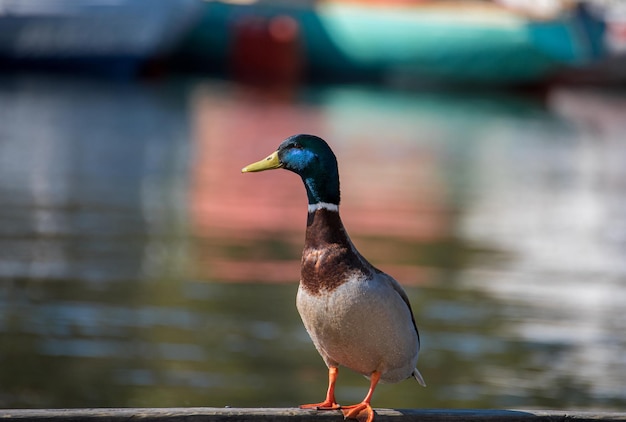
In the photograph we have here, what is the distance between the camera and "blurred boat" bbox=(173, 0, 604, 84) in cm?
4144

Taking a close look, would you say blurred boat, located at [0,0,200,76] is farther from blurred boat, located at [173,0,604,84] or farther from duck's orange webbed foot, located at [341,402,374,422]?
duck's orange webbed foot, located at [341,402,374,422]

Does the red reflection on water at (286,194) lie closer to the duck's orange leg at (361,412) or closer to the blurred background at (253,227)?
the blurred background at (253,227)

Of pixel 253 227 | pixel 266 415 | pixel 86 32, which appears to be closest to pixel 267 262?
pixel 253 227

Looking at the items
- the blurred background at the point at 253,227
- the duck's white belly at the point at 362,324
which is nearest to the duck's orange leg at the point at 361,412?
the duck's white belly at the point at 362,324

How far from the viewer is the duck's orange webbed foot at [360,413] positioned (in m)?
4.39

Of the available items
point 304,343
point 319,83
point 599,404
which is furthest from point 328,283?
point 319,83

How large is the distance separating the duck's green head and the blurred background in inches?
143

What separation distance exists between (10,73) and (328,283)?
114 ft

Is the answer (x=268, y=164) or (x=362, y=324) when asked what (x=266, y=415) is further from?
(x=268, y=164)

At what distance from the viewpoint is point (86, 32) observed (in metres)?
38.1

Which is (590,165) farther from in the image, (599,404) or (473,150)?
(599,404)

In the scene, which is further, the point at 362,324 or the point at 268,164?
the point at 268,164

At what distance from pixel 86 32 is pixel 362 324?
34717 mm

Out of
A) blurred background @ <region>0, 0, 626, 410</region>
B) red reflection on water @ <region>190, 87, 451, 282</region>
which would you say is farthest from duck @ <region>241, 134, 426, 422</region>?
red reflection on water @ <region>190, 87, 451, 282</region>
